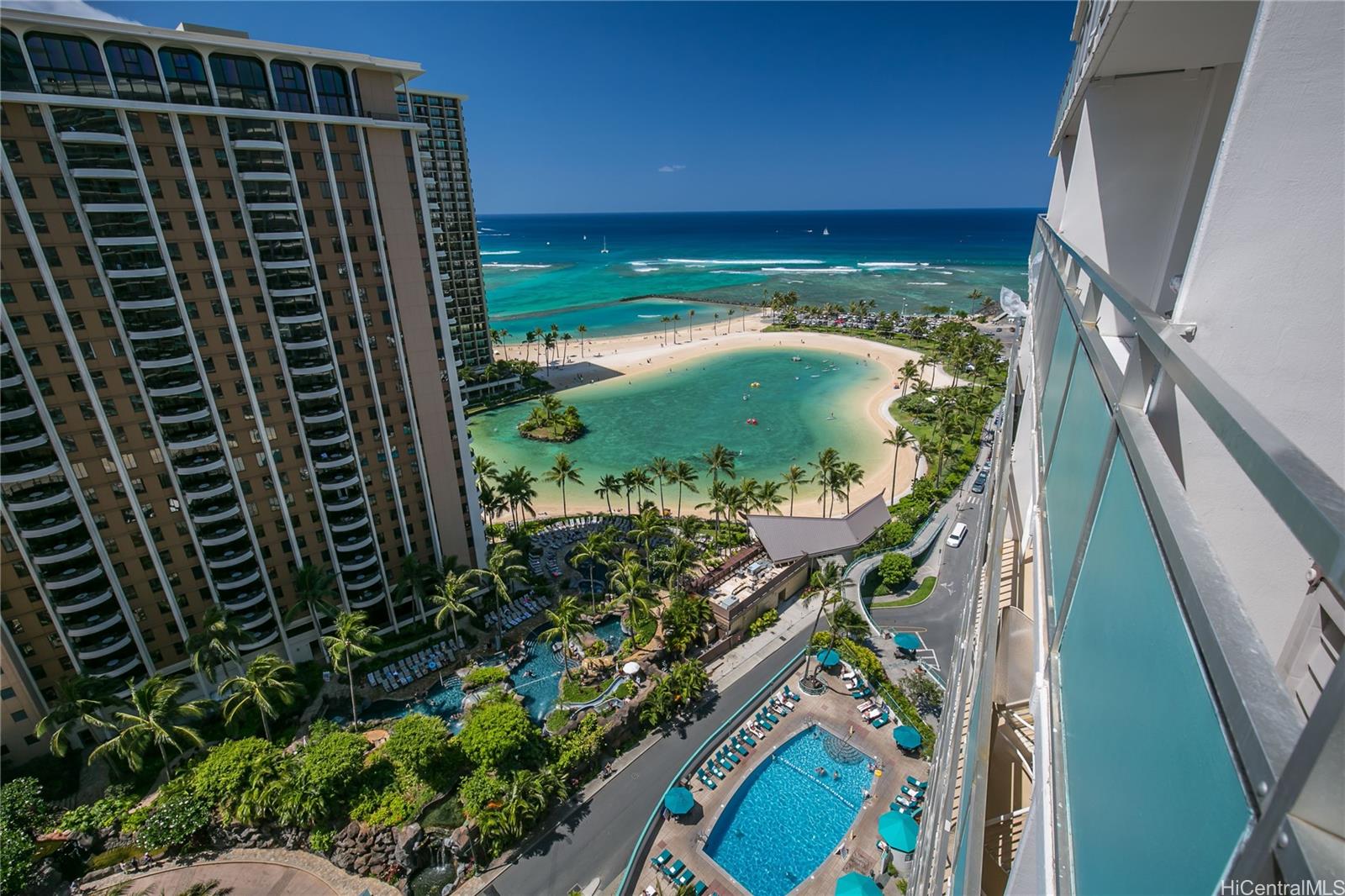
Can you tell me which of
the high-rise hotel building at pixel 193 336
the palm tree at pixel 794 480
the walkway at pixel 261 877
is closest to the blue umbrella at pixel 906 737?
the walkway at pixel 261 877

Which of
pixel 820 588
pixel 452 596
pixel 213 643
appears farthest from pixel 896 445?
pixel 213 643

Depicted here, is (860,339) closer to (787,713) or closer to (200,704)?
(787,713)

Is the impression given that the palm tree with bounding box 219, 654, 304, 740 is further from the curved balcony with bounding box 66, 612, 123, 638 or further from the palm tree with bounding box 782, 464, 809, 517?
the palm tree with bounding box 782, 464, 809, 517

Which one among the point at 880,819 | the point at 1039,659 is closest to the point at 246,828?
the point at 880,819

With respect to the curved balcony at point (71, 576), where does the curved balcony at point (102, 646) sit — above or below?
below

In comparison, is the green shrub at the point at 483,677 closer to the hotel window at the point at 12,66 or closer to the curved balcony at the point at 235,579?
the curved balcony at the point at 235,579
